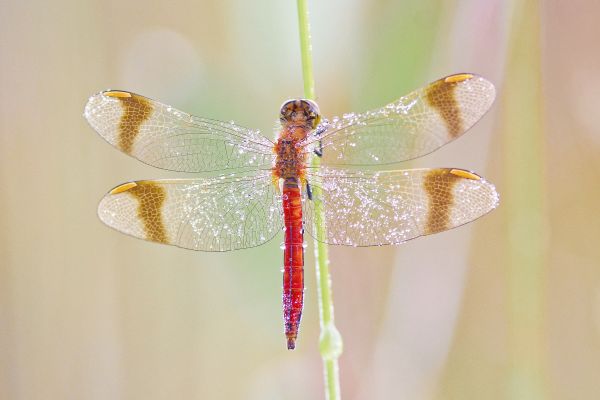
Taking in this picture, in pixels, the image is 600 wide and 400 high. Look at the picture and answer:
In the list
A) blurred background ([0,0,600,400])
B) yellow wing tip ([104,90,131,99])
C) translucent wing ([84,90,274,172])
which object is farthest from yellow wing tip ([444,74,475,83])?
blurred background ([0,0,600,400])

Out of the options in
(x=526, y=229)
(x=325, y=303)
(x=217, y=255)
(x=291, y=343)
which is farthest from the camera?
(x=217, y=255)

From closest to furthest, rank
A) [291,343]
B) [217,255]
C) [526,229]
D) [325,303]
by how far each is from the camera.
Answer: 1. [325,303]
2. [291,343]
3. [526,229]
4. [217,255]

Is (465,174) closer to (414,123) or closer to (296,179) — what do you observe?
(414,123)

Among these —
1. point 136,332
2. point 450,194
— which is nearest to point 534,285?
point 450,194

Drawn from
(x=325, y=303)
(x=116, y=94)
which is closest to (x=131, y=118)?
(x=116, y=94)

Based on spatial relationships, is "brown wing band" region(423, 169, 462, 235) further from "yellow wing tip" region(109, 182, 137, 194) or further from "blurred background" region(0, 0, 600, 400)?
"blurred background" region(0, 0, 600, 400)

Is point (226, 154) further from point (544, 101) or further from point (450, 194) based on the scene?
point (544, 101)
